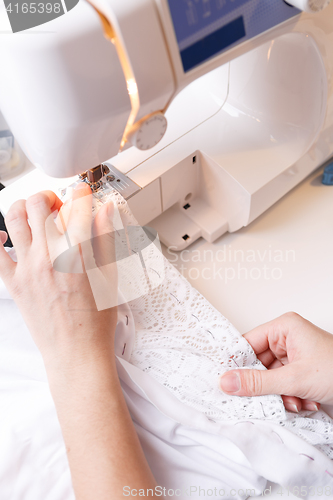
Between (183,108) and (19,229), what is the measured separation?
0.54 meters

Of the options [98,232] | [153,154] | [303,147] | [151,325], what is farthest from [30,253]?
[303,147]

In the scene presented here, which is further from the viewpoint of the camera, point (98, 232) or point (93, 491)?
point (98, 232)

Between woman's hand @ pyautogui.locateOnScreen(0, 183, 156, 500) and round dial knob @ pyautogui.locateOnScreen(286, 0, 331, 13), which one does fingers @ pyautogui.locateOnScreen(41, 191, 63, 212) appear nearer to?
woman's hand @ pyautogui.locateOnScreen(0, 183, 156, 500)

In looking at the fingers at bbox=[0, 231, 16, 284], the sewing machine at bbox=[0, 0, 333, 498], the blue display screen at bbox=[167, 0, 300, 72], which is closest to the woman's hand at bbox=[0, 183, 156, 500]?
the fingers at bbox=[0, 231, 16, 284]

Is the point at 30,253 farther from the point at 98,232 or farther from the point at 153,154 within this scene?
the point at 153,154

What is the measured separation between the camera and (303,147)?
3.41ft

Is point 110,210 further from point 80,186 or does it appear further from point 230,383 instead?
point 230,383

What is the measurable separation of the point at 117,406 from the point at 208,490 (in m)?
0.20

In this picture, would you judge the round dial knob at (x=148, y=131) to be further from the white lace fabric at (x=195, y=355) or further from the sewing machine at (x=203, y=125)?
the white lace fabric at (x=195, y=355)

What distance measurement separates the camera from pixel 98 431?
2.05 feet

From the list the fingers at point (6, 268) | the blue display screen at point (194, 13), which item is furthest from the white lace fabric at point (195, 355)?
the blue display screen at point (194, 13)

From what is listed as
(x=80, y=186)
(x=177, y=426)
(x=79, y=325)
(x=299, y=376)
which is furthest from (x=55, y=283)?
(x=299, y=376)

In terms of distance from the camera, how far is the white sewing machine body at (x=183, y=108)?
1.91 feet

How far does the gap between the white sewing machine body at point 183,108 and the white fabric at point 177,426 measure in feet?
1.13
